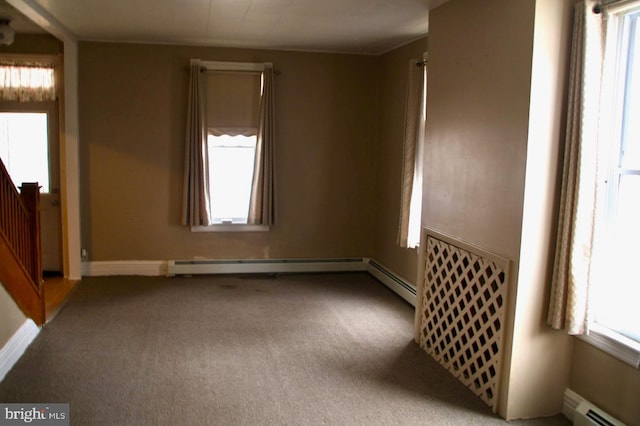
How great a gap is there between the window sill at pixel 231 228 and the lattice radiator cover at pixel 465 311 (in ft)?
7.99

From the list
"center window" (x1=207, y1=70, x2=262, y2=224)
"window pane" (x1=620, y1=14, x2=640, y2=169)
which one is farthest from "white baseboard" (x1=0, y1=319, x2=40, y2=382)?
"window pane" (x1=620, y1=14, x2=640, y2=169)

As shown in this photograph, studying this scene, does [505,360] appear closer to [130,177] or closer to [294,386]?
[294,386]

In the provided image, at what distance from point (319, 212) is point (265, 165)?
2.74 ft

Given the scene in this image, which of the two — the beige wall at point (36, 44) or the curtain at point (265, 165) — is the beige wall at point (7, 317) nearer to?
the curtain at point (265, 165)

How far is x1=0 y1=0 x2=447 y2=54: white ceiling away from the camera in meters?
3.83

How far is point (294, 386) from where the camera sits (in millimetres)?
3160

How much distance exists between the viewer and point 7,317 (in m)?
3.37

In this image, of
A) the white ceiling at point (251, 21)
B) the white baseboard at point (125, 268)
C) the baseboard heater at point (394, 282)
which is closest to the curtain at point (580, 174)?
the white ceiling at point (251, 21)

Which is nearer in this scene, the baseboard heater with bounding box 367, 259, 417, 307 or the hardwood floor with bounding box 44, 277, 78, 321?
the hardwood floor with bounding box 44, 277, 78, 321

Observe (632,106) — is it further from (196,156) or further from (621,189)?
(196,156)

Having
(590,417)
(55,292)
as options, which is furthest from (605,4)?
(55,292)

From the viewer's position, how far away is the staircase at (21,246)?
3.44m

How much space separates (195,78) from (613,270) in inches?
164

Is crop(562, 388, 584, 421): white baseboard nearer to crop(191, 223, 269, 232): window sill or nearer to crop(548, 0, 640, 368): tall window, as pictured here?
crop(548, 0, 640, 368): tall window
